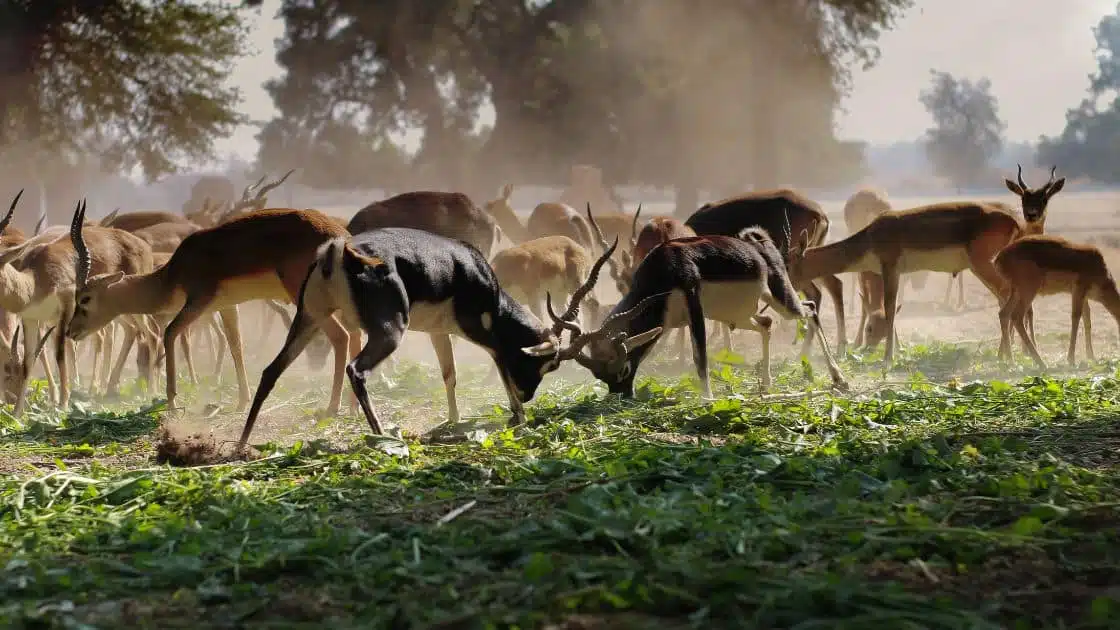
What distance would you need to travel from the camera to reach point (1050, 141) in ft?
164

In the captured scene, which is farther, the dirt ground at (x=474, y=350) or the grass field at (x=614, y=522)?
the dirt ground at (x=474, y=350)

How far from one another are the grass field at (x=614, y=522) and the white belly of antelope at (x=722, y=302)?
835 millimetres

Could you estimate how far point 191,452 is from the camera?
6430 mm

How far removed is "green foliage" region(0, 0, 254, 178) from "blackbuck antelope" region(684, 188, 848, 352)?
15278 millimetres

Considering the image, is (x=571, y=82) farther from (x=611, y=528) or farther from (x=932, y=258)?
(x=611, y=528)

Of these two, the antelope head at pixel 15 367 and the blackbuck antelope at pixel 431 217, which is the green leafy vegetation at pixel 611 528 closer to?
the antelope head at pixel 15 367

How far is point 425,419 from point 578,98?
79.9ft

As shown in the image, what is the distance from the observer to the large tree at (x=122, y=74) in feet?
79.9

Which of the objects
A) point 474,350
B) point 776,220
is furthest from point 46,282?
point 776,220

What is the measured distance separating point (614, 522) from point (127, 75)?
78.6 feet

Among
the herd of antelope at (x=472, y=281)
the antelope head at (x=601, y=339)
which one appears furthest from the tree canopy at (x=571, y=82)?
the antelope head at (x=601, y=339)

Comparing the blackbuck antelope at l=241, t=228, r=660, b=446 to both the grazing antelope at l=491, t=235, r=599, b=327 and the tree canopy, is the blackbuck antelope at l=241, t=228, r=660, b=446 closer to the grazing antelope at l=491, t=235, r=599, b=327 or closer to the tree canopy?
the grazing antelope at l=491, t=235, r=599, b=327

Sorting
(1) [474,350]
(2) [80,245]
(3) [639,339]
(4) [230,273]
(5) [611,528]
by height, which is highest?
(2) [80,245]

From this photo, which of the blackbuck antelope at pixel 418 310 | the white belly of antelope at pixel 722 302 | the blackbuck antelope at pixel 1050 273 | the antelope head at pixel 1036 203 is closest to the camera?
the blackbuck antelope at pixel 418 310
